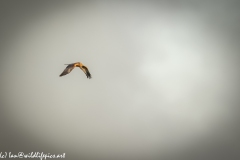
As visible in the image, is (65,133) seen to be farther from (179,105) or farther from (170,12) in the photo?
(170,12)

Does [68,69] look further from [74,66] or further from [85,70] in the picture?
[85,70]

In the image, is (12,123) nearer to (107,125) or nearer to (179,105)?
(107,125)

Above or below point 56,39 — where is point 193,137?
below

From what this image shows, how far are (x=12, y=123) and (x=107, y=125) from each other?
0.71 meters

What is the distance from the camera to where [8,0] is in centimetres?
190

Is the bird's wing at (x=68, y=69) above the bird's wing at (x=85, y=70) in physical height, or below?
below

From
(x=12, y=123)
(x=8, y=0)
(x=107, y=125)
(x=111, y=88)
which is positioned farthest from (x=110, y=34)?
(x=12, y=123)

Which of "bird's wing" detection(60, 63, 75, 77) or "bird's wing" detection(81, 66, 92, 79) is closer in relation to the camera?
"bird's wing" detection(60, 63, 75, 77)

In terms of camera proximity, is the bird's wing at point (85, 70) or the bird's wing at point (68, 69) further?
the bird's wing at point (85, 70)

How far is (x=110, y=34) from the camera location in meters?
1.90

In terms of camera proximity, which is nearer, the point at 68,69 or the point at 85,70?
the point at 68,69

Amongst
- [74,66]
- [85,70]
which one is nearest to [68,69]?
[74,66]

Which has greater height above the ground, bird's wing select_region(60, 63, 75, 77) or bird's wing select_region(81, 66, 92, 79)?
bird's wing select_region(81, 66, 92, 79)

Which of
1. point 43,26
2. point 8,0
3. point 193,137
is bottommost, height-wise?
point 193,137
